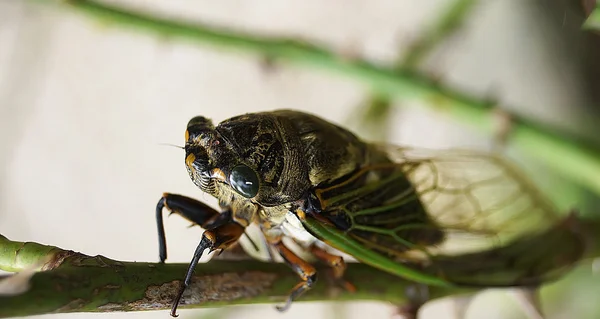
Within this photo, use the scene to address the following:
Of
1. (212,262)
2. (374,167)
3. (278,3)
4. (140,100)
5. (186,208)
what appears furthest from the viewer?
(278,3)

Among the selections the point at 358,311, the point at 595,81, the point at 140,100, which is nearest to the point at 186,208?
the point at 358,311

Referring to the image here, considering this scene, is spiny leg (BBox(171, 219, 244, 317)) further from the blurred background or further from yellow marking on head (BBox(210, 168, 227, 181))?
the blurred background

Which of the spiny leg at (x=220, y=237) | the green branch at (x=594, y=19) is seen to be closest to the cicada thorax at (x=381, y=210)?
the spiny leg at (x=220, y=237)

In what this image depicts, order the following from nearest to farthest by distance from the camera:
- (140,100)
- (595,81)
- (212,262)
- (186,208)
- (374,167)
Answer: (212,262) < (186,208) < (374,167) < (595,81) < (140,100)

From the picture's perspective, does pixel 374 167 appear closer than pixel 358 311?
Yes

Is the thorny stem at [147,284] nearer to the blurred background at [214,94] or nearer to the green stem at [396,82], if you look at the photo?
the green stem at [396,82]

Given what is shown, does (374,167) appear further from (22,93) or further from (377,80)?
(22,93)

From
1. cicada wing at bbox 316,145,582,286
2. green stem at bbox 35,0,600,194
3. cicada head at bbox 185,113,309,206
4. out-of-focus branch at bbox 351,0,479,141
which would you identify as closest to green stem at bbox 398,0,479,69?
out-of-focus branch at bbox 351,0,479,141
